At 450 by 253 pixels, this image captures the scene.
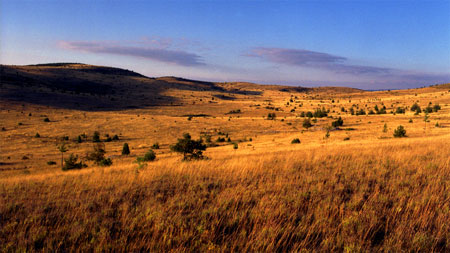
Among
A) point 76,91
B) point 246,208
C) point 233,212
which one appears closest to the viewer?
point 233,212

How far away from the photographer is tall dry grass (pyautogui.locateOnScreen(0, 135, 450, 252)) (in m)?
3.93

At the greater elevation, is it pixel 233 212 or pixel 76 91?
pixel 76 91

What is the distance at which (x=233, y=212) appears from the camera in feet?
15.7

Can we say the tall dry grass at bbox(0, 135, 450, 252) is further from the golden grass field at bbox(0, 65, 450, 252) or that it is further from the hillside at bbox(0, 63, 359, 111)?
the hillside at bbox(0, 63, 359, 111)

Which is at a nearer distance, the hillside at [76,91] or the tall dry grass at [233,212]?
the tall dry grass at [233,212]

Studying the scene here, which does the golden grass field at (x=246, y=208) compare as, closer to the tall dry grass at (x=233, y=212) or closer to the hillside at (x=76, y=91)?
the tall dry grass at (x=233, y=212)

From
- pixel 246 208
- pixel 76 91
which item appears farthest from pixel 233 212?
pixel 76 91

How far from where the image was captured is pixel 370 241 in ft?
12.9

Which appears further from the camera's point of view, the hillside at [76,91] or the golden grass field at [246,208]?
the hillside at [76,91]

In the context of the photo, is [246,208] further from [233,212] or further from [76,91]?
[76,91]

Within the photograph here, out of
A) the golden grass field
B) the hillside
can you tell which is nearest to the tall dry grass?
the golden grass field

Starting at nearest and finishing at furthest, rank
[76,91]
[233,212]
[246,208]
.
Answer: [233,212], [246,208], [76,91]

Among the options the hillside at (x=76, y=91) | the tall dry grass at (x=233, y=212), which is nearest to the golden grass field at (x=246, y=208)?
the tall dry grass at (x=233, y=212)

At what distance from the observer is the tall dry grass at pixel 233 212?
12.9 feet
